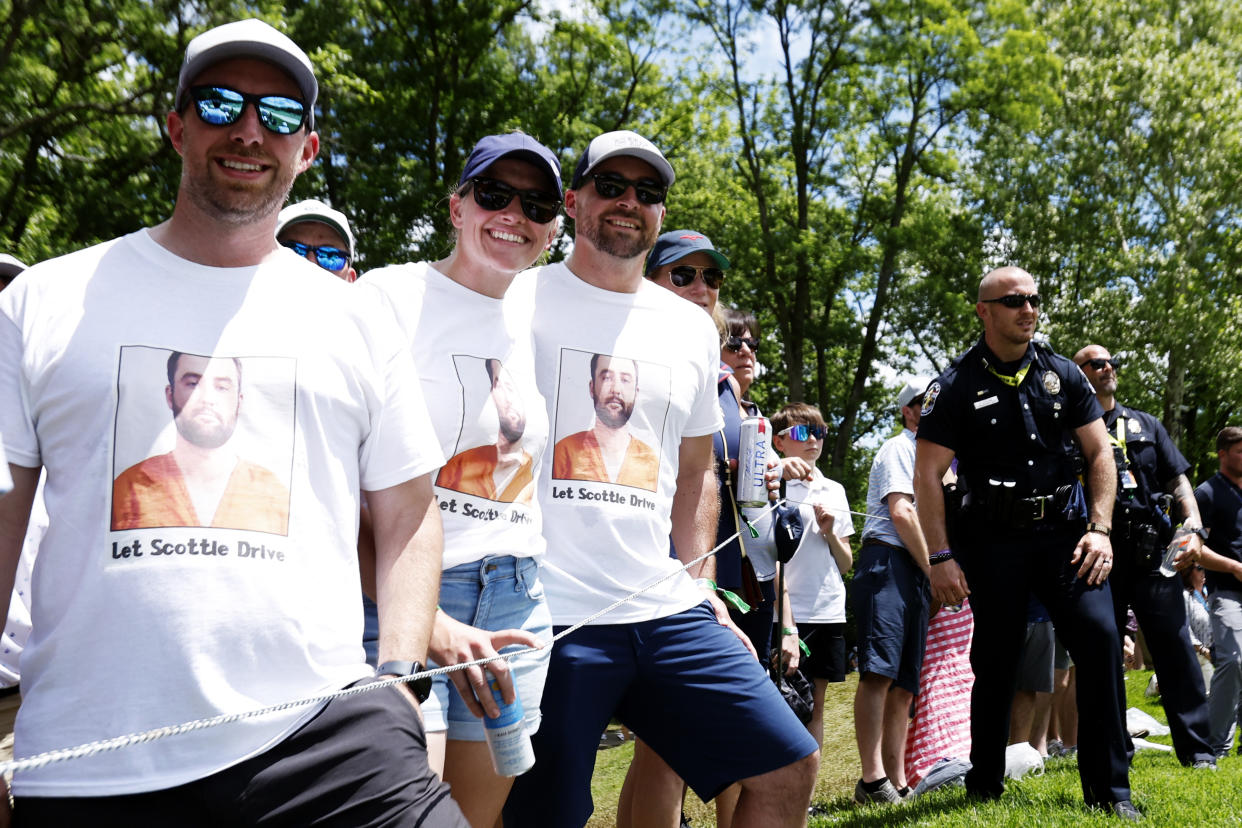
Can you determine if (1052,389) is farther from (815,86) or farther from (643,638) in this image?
(815,86)

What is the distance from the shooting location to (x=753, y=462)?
4.61 meters

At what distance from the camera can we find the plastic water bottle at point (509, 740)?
8.51 ft

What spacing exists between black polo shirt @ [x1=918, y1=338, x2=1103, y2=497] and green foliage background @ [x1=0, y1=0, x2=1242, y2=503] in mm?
13763

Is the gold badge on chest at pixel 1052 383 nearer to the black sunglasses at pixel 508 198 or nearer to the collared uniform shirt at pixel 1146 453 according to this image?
the collared uniform shirt at pixel 1146 453

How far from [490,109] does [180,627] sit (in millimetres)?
17639

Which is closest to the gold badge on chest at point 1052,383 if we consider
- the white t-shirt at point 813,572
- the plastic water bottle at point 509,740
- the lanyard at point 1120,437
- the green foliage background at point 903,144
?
the lanyard at point 1120,437

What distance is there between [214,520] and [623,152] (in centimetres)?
213

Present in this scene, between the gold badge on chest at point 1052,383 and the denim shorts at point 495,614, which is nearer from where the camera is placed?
the denim shorts at point 495,614

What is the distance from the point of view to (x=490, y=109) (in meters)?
18.5

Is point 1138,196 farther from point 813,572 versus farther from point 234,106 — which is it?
point 234,106

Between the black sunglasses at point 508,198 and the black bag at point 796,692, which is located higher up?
the black sunglasses at point 508,198

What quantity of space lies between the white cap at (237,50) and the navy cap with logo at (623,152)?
144 centimetres

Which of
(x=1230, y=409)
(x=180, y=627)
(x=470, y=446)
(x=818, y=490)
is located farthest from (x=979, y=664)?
(x=1230, y=409)

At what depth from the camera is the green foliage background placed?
60.5 feet
